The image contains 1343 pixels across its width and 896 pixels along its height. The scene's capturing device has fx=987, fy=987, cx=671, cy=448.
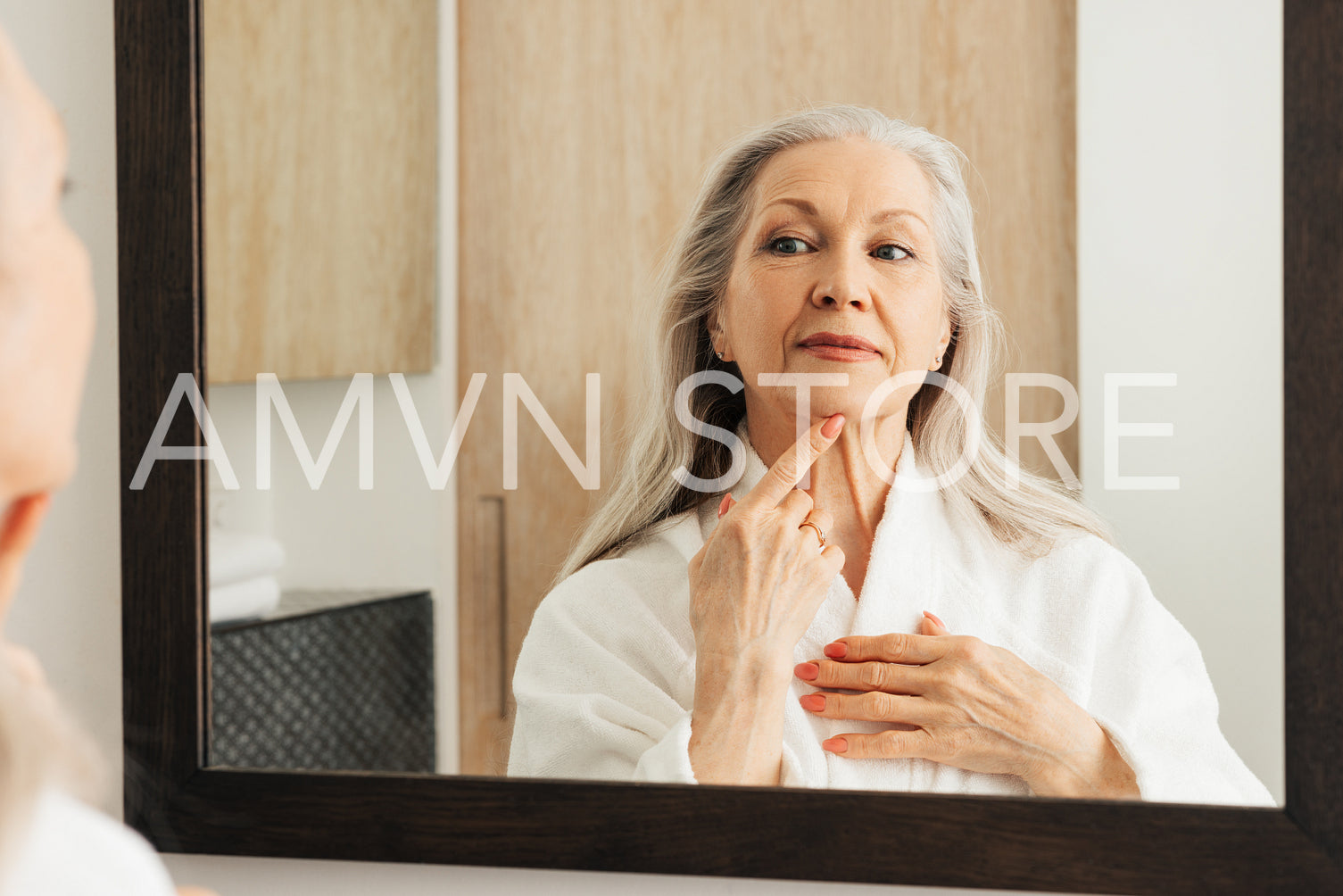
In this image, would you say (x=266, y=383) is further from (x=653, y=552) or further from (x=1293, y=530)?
(x=1293, y=530)

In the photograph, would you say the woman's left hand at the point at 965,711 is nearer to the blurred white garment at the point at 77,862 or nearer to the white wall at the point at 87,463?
the blurred white garment at the point at 77,862

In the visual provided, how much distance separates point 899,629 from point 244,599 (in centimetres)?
49

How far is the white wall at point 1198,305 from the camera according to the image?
657 millimetres

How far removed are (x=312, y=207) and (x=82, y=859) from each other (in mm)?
521

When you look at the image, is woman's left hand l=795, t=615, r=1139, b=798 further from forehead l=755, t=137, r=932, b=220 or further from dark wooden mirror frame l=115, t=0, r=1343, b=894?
forehead l=755, t=137, r=932, b=220

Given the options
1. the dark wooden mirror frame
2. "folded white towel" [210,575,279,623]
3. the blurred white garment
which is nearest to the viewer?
the blurred white garment

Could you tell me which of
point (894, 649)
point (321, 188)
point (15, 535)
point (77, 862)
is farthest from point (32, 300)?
point (894, 649)

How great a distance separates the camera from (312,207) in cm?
74

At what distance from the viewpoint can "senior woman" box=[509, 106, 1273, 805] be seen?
2.20 ft

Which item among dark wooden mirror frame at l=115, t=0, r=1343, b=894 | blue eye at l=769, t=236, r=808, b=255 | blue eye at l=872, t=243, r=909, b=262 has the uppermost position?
blue eye at l=769, t=236, r=808, b=255

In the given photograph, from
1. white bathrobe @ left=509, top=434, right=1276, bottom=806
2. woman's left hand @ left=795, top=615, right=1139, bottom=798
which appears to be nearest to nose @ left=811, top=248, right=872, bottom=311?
white bathrobe @ left=509, top=434, right=1276, bottom=806

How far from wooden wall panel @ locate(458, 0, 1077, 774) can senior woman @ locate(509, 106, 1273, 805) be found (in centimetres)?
2

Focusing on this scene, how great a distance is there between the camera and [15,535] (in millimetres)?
359

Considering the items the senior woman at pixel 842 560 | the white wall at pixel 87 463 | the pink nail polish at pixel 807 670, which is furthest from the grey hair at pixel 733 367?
the white wall at pixel 87 463
